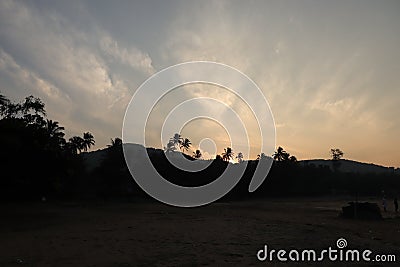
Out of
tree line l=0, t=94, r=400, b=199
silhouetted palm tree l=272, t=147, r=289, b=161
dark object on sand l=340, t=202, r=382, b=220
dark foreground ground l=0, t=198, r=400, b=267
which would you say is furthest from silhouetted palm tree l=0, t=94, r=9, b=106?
silhouetted palm tree l=272, t=147, r=289, b=161

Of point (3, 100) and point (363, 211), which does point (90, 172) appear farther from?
point (363, 211)

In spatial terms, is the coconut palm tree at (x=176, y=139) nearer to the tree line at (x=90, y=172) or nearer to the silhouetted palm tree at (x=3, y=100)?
the tree line at (x=90, y=172)

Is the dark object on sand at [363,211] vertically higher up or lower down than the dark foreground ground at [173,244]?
higher up

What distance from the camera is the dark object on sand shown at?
79.3 ft

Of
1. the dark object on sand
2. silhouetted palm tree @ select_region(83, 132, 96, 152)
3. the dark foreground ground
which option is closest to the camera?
the dark foreground ground

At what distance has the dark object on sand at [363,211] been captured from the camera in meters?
24.2

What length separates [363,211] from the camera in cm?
2470

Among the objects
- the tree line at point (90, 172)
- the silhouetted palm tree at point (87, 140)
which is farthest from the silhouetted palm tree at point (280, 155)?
the silhouetted palm tree at point (87, 140)

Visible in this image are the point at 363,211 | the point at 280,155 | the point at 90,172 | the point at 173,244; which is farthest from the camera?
the point at 280,155

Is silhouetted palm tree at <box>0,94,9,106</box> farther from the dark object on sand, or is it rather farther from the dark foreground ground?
the dark object on sand

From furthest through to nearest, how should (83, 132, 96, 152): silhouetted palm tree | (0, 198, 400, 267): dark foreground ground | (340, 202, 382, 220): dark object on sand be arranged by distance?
1. (83, 132, 96, 152): silhouetted palm tree
2. (340, 202, 382, 220): dark object on sand
3. (0, 198, 400, 267): dark foreground ground

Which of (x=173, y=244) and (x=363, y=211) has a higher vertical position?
(x=363, y=211)

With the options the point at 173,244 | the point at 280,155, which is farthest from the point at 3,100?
the point at 280,155

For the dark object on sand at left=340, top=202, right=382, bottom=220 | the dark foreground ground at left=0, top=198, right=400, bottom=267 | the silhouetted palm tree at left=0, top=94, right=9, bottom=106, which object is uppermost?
the silhouetted palm tree at left=0, top=94, right=9, bottom=106
